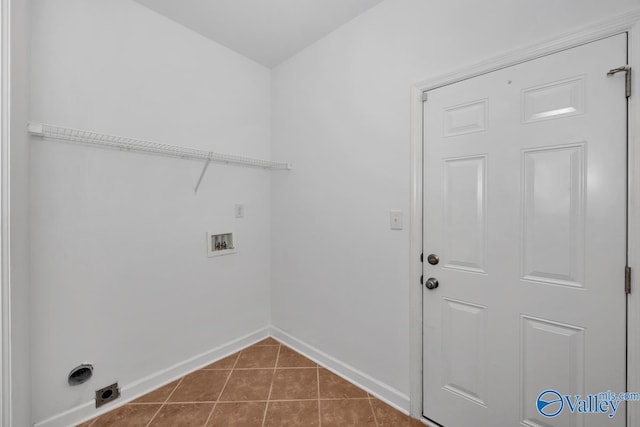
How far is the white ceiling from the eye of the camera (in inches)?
68.7

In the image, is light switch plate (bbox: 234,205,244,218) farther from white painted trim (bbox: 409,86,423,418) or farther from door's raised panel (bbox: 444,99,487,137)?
door's raised panel (bbox: 444,99,487,137)

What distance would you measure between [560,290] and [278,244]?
2.03 meters

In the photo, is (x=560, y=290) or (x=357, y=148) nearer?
(x=560, y=290)

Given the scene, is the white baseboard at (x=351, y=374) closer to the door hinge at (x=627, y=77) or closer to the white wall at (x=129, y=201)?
the white wall at (x=129, y=201)

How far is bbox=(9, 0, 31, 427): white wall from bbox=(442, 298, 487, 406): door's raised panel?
2195mm

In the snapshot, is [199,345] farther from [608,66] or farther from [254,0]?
[608,66]

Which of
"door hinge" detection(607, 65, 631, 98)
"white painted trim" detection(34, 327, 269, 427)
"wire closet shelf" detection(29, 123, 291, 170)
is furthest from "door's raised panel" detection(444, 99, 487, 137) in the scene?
"white painted trim" detection(34, 327, 269, 427)

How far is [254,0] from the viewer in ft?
5.63

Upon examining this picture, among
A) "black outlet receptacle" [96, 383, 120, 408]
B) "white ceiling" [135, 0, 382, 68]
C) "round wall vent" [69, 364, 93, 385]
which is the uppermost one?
"white ceiling" [135, 0, 382, 68]

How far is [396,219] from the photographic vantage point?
5.46ft

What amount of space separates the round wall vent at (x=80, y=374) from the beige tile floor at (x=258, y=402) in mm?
254

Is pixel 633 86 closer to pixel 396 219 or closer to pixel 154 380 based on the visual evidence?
pixel 396 219

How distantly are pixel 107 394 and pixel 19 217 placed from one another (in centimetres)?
121

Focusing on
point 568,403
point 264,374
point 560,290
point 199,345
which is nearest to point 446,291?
point 560,290
